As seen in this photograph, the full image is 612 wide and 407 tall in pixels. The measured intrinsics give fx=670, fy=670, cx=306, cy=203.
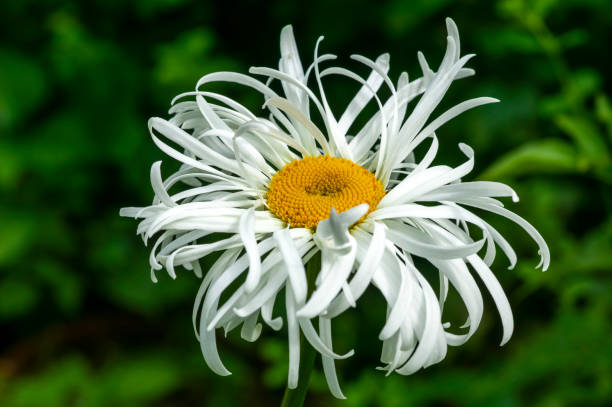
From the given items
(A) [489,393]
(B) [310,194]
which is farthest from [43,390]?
(B) [310,194]

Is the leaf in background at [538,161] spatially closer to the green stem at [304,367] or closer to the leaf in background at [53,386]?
the green stem at [304,367]

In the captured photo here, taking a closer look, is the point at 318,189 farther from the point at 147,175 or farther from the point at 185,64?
the point at 147,175

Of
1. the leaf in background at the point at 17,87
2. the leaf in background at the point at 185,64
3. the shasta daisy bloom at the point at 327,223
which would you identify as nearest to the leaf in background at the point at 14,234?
the leaf in background at the point at 17,87

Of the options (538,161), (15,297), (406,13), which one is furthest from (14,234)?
(538,161)

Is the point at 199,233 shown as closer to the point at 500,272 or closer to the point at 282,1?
the point at 500,272

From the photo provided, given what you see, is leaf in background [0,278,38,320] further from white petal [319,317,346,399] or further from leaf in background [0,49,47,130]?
white petal [319,317,346,399]

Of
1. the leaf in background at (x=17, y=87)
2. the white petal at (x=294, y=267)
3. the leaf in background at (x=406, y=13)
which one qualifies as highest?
the leaf in background at (x=17, y=87)

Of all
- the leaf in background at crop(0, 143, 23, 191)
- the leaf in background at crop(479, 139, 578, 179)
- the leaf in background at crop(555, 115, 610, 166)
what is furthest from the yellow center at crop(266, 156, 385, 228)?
the leaf in background at crop(0, 143, 23, 191)
